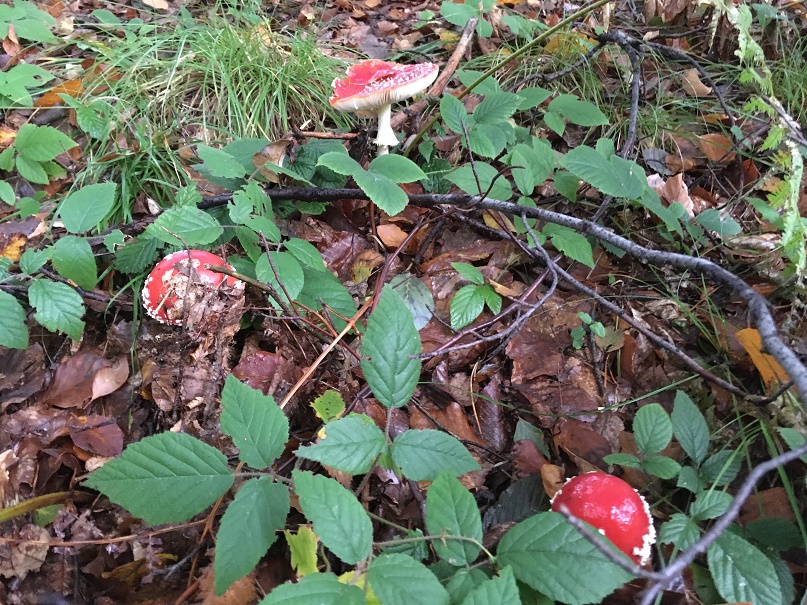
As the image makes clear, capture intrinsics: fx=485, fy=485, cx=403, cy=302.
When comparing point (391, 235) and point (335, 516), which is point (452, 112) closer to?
point (391, 235)

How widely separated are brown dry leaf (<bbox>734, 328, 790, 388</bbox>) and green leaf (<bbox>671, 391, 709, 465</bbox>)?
0.34m

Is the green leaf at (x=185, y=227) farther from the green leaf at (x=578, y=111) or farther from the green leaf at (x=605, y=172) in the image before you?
the green leaf at (x=578, y=111)

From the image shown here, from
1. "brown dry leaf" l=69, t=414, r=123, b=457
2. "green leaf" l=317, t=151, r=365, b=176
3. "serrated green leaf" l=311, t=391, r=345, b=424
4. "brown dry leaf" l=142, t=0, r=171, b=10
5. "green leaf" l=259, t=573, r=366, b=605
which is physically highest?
"brown dry leaf" l=142, t=0, r=171, b=10

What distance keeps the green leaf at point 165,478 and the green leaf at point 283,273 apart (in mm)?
614

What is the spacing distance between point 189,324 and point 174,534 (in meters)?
0.67

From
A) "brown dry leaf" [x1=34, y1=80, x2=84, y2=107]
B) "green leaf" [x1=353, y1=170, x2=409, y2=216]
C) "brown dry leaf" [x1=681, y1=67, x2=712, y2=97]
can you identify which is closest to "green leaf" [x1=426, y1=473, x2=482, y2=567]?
"green leaf" [x1=353, y1=170, x2=409, y2=216]

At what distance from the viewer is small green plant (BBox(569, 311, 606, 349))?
1.80 m

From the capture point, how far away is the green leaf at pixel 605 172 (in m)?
1.79

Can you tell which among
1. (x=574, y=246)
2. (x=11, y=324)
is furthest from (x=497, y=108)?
(x=11, y=324)

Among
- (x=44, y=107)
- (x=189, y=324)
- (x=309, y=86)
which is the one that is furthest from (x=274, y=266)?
(x=44, y=107)

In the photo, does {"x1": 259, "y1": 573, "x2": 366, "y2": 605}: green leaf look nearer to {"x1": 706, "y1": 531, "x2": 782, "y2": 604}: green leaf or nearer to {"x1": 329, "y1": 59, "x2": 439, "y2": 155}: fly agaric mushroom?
{"x1": 706, "y1": 531, "x2": 782, "y2": 604}: green leaf

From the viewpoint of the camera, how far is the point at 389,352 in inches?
47.1

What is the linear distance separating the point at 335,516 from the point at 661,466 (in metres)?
0.92

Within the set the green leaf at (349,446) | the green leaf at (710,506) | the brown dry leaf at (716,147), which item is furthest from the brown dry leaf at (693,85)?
the green leaf at (349,446)
